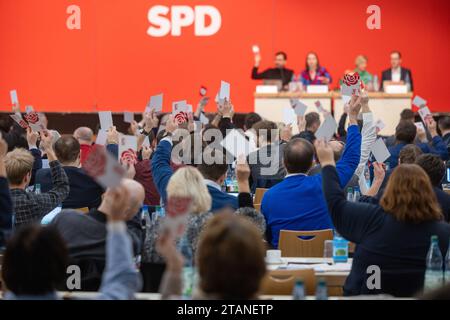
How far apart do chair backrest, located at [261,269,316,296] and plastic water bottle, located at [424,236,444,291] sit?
20.2 inches

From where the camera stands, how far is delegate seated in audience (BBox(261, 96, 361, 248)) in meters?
5.15

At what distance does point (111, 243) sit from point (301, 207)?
8.88ft

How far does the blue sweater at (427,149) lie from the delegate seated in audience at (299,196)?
9.06 feet

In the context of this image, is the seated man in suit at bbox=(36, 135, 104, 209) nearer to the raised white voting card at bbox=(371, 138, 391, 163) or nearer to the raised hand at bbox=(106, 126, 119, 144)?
the raised hand at bbox=(106, 126, 119, 144)

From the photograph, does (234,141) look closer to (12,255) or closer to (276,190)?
(276,190)

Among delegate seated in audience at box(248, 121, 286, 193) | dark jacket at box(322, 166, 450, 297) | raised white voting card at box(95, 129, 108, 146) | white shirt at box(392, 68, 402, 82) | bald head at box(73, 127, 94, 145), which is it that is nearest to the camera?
dark jacket at box(322, 166, 450, 297)

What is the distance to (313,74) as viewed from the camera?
1366cm

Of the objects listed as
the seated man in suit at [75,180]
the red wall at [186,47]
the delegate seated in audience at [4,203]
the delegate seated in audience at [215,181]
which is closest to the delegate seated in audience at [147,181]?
the seated man in suit at [75,180]

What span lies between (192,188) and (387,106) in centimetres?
928

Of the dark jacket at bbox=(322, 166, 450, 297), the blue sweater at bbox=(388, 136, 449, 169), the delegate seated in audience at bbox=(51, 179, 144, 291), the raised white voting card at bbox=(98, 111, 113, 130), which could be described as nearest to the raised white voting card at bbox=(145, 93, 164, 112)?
the raised white voting card at bbox=(98, 111, 113, 130)

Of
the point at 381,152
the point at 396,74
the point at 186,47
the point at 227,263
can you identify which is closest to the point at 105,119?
the point at 381,152

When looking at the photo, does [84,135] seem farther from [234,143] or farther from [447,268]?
[447,268]

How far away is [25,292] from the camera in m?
2.61

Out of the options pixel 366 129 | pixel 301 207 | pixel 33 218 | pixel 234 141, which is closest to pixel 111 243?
pixel 33 218
